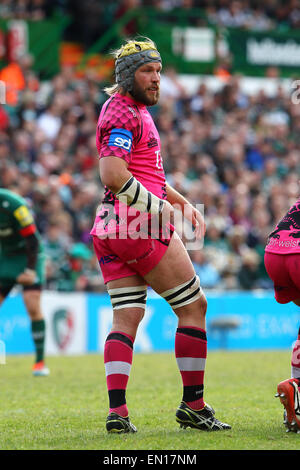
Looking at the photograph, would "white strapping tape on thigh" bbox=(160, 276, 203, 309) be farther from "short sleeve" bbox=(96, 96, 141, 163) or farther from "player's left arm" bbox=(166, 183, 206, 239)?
"short sleeve" bbox=(96, 96, 141, 163)

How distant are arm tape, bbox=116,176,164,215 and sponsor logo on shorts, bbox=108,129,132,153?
203 millimetres

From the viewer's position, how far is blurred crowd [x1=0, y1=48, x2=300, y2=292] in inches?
565

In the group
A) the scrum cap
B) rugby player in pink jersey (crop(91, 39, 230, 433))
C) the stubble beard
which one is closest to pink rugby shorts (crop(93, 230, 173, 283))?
rugby player in pink jersey (crop(91, 39, 230, 433))

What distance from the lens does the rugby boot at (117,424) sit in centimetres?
528

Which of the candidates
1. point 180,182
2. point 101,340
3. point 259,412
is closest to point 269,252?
point 259,412

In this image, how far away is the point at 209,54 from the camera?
835 inches

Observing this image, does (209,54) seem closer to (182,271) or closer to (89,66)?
(89,66)

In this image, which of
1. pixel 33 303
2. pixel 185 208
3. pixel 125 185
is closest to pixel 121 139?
pixel 125 185

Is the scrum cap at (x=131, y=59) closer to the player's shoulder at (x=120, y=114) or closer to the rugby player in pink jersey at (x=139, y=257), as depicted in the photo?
the rugby player in pink jersey at (x=139, y=257)

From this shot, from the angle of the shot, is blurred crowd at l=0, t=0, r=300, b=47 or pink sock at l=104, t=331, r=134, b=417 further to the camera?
blurred crowd at l=0, t=0, r=300, b=47

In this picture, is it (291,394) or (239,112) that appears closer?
(291,394)

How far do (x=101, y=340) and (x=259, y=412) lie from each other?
7.78m

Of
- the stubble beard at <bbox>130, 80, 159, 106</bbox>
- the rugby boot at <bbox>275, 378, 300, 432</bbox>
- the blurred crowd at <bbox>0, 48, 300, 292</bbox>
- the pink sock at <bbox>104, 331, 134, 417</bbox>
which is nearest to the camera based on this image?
the rugby boot at <bbox>275, 378, 300, 432</bbox>

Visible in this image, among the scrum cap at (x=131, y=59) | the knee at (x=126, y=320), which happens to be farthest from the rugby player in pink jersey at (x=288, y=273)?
the scrum cap at (x=131, y=59)
